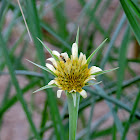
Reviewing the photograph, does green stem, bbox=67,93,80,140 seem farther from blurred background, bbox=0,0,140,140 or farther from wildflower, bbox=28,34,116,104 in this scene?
blurred background, bbox=0,0,140,140

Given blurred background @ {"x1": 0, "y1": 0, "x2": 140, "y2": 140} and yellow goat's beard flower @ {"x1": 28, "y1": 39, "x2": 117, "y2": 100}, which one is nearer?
yellow goat's beard flower @ {"x1": 28, "y1": 39, "x2": 117, "y2": 100}

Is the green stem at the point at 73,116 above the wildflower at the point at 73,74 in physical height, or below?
below

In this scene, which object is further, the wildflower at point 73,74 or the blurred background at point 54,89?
the blurred background at point 54,89

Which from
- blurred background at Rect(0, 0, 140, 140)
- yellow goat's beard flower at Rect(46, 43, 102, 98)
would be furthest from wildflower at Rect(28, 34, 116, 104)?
blurred background at Rect(0, 0, 140, 140)

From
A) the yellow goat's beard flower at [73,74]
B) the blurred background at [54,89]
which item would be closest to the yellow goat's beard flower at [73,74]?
the yellow goat's beard flower at [73,74]

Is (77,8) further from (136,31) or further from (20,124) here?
(136,31)

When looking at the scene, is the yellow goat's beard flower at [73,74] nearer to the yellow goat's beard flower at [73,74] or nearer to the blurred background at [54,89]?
the yellow goat's beard flower at [73,74]

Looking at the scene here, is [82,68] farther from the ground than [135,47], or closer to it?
closer to it

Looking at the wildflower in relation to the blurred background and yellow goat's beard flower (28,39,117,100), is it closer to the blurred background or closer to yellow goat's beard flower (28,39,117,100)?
yellow goat's beard flower (28,39,117,100)

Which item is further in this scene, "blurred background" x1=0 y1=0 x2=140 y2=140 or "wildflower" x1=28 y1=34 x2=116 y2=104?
"blurred background" x1=0 y1=0 x2=140 y2=140

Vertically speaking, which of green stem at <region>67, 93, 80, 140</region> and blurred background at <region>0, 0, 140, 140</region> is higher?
blurred background at <region>0, 0, 140, 140</region>

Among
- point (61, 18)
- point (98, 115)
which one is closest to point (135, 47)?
point (98, 115)
